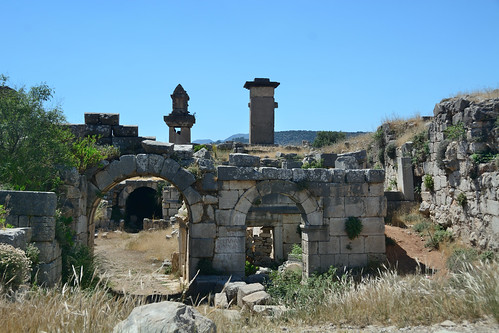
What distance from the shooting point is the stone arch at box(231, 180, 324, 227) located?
35.1 feet

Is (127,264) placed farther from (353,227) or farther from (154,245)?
(353,227)

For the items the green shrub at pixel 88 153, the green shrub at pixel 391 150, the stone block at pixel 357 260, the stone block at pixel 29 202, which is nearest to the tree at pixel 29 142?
the green shrub at pixel 88 153

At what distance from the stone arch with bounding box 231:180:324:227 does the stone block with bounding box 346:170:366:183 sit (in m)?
1.05

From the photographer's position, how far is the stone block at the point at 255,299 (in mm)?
7824

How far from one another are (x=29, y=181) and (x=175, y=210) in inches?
530

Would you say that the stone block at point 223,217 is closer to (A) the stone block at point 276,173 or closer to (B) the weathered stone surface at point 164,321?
(A) the stone block at point 276,173

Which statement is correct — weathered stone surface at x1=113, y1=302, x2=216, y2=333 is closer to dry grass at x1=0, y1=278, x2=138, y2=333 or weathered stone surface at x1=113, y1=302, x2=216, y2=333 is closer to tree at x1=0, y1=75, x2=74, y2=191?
dry grass at x1=0, y1=278, x2=138, y2=333

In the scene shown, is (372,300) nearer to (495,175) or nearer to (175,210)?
(495,175)

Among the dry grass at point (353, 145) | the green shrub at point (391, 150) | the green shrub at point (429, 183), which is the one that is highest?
the dry grass at point (353, 145)

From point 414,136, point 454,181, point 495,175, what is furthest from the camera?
point 414,136

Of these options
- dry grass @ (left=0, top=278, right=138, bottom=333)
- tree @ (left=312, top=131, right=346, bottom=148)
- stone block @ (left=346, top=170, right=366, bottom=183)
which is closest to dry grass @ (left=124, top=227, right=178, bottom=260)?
stone block @ (left=346, top=170, right=366, bottom=183)

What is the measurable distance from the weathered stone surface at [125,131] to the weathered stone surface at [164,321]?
7.62m

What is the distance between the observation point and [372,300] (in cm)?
599

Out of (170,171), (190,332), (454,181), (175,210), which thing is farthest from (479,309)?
(175,210)
